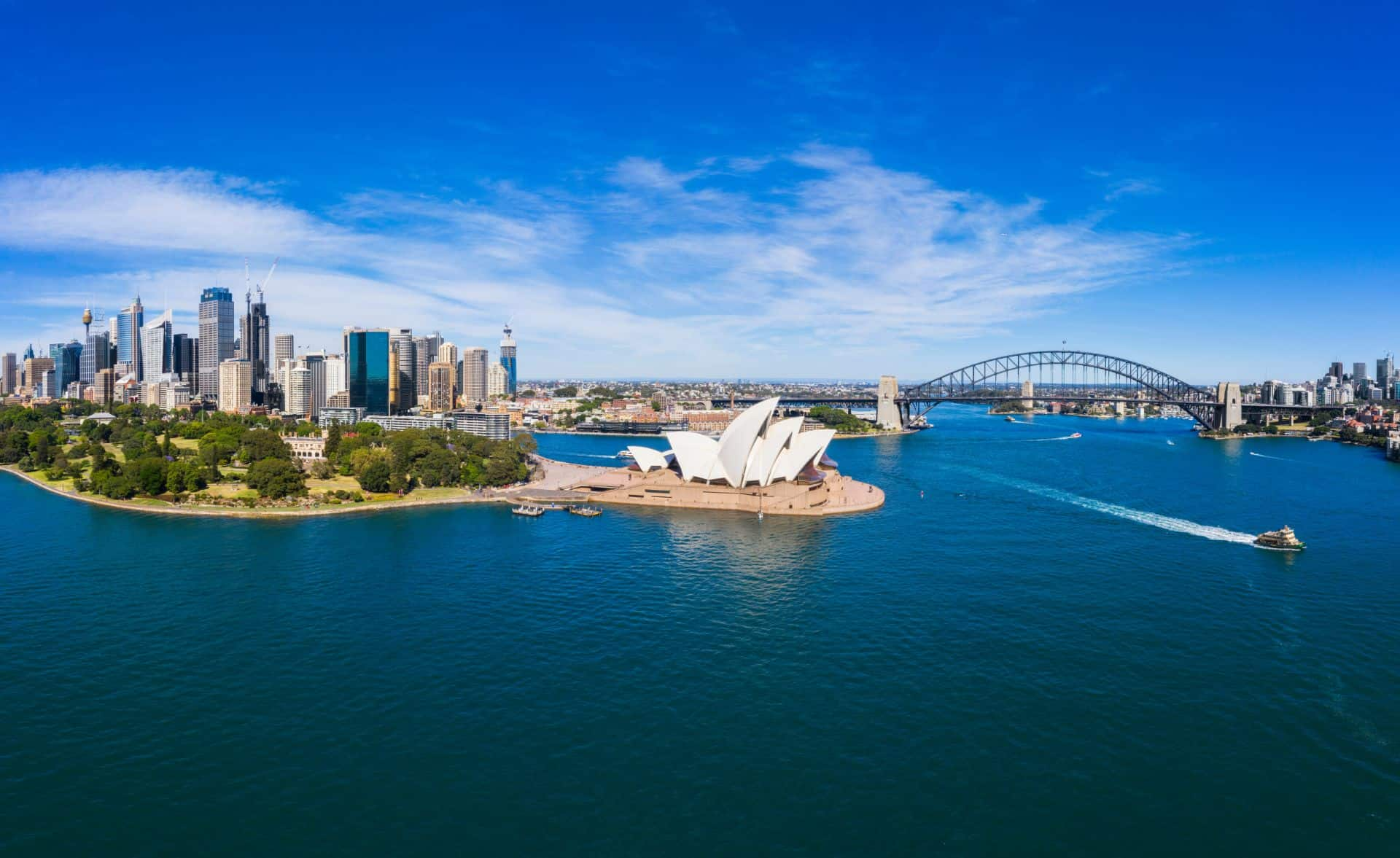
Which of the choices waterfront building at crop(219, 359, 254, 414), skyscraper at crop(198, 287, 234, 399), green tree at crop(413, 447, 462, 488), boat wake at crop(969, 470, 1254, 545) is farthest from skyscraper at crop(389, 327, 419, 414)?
boat wake at crop(969, 470, 1254, 545)

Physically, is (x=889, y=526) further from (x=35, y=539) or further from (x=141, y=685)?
(x=35, y=539)

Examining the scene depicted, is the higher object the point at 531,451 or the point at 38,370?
the point at 38,370

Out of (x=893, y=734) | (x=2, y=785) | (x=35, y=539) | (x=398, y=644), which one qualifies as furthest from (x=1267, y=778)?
(x=35, y=539)

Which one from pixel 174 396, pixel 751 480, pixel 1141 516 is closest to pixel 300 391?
pixel 174 396

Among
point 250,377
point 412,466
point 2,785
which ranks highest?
point 250,377

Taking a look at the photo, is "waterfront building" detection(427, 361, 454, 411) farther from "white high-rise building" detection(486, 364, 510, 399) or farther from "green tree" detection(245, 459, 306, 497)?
"green tree" detection(245, 459, 306, 497)

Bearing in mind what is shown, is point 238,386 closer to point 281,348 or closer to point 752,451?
point 281,348
